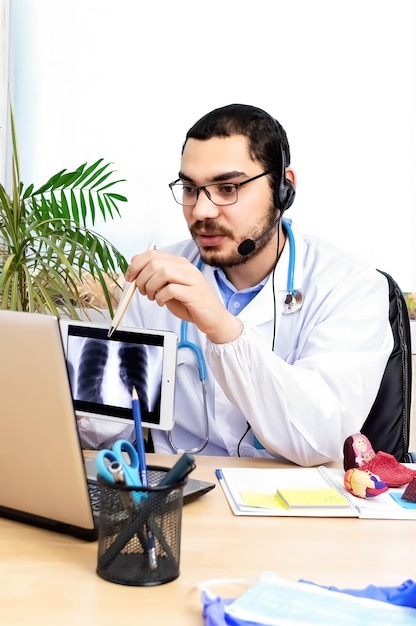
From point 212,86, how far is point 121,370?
168 centimetres

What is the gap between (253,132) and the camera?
179 cm

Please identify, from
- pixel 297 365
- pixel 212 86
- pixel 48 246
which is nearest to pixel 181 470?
pixel 297 365

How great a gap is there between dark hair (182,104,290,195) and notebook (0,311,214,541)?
3.24ft

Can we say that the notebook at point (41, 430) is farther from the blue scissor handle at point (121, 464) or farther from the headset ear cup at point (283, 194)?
the headset ear cup at point (283, 194)

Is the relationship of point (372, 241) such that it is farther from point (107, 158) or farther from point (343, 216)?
point (107, 158)

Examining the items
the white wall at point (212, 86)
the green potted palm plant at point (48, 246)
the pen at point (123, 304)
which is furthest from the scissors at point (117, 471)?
the white wall at point (212, 86)

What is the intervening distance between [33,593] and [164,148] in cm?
224

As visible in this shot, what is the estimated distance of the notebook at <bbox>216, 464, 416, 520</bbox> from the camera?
1110mm

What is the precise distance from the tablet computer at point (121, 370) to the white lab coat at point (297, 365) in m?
0.09

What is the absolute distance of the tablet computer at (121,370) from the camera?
1402mm

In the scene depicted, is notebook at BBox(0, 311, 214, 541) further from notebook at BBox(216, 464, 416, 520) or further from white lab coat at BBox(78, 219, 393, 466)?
white lab coat at BBox(78, 219, 393, 466)

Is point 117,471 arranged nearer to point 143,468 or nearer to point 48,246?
point 143,468

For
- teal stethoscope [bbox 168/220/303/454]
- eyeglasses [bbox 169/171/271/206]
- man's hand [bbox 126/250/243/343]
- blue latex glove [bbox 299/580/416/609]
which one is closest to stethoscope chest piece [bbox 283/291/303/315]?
teal stethoscope [bbox 168/220/303/454]

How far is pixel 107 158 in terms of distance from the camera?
2855 mm
